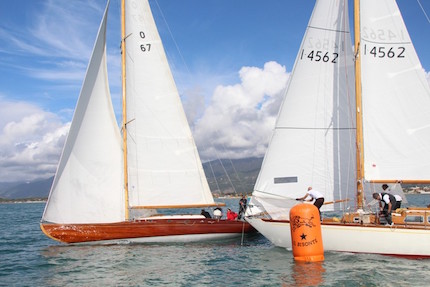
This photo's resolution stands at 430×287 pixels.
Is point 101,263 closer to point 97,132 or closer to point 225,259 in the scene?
point 225,259

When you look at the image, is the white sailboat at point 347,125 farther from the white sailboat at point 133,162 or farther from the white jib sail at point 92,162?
the white jib sail at point 92,162

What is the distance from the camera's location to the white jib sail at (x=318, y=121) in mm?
18078

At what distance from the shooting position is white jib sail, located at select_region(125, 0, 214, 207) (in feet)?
70.0

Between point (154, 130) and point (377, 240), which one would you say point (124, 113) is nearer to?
point (154, 130)

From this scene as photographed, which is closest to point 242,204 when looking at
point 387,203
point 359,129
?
point 359,129

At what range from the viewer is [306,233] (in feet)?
46.1

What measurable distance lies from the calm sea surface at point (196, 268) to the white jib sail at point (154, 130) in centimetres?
312

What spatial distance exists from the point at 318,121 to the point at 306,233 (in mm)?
6017

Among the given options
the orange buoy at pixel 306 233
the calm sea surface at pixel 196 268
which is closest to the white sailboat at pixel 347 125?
the calm sea surface at pixel 196 268

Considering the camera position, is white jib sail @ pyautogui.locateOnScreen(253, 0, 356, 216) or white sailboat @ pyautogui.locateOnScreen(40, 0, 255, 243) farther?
white sailboat @ pyautogui.locateOnScreen(40, 0, 255, 243)

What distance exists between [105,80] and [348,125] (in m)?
12.1

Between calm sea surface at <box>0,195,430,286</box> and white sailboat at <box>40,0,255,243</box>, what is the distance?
1075mm

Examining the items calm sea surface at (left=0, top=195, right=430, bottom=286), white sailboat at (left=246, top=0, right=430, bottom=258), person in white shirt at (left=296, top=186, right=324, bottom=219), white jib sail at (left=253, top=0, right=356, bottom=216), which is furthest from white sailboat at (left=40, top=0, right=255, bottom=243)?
person in white shirt at (left=296, top=186, right=324, bottom=219)

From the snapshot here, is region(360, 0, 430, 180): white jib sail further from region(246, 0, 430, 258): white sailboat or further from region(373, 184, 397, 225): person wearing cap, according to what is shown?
region(373, 184, 397, 225): person wearing cap
